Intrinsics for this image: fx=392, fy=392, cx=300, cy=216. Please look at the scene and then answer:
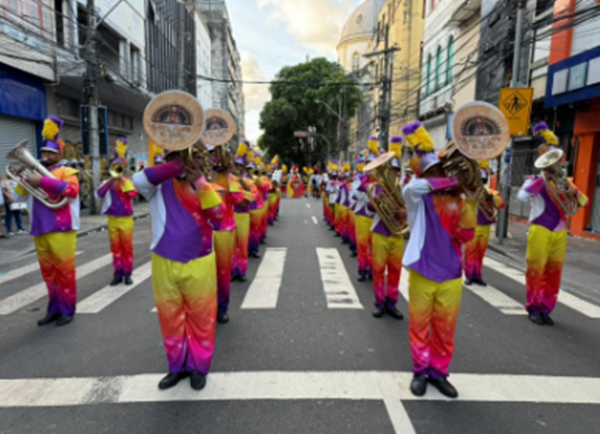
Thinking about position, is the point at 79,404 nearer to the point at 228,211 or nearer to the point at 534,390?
the point at 228,211

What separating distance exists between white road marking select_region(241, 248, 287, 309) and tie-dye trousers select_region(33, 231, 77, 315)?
210cm

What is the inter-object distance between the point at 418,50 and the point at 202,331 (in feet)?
103

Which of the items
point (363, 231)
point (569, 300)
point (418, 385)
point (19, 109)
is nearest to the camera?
point (418, 385)

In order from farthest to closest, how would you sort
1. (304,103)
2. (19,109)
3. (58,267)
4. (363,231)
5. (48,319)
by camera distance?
(304,103) < (19,109) < (363,231) < (48,319) < (58,267)

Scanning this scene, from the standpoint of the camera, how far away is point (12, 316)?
4906mm

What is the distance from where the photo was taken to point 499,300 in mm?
5730

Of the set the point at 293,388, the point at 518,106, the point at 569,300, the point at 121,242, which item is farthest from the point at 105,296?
the point at 518,106

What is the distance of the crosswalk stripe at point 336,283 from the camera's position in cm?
546

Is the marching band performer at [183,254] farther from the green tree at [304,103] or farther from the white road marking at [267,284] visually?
the green tree at [304,103]

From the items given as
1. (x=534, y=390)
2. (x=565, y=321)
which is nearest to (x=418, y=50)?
(x=565, y=321)

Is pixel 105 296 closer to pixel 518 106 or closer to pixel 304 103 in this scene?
pixel 518 106

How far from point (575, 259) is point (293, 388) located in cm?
818

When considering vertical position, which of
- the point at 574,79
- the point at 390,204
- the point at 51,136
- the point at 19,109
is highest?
the point at 574,79

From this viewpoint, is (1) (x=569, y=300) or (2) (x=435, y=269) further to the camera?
(1) (x=569, y=300)
